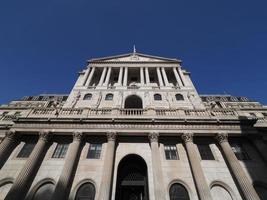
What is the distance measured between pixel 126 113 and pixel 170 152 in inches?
275

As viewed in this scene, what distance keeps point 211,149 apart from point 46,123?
→ 18.1m

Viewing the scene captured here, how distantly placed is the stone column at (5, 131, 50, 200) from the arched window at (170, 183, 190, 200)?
1234 centimetres

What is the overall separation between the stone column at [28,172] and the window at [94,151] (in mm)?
4531

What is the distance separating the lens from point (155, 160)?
15.0 metres

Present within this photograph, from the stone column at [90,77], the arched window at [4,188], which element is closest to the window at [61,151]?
the arched window at [4,188]

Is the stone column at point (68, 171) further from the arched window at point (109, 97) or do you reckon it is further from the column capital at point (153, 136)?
the arched window at point (109, 97)

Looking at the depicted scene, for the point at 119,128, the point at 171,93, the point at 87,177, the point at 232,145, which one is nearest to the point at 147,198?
the point at 87,177

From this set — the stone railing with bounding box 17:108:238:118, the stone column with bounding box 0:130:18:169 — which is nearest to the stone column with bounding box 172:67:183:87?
the stone railing with bounding box 17:108:238:118

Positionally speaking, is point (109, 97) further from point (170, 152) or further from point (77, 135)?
point (170, 152)

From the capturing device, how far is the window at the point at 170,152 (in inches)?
661

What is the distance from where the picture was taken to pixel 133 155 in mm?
17078

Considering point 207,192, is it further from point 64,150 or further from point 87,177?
point 64,150

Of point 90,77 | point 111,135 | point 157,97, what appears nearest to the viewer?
point 111,135

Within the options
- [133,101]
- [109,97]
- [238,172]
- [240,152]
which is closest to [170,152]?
[238,172]
